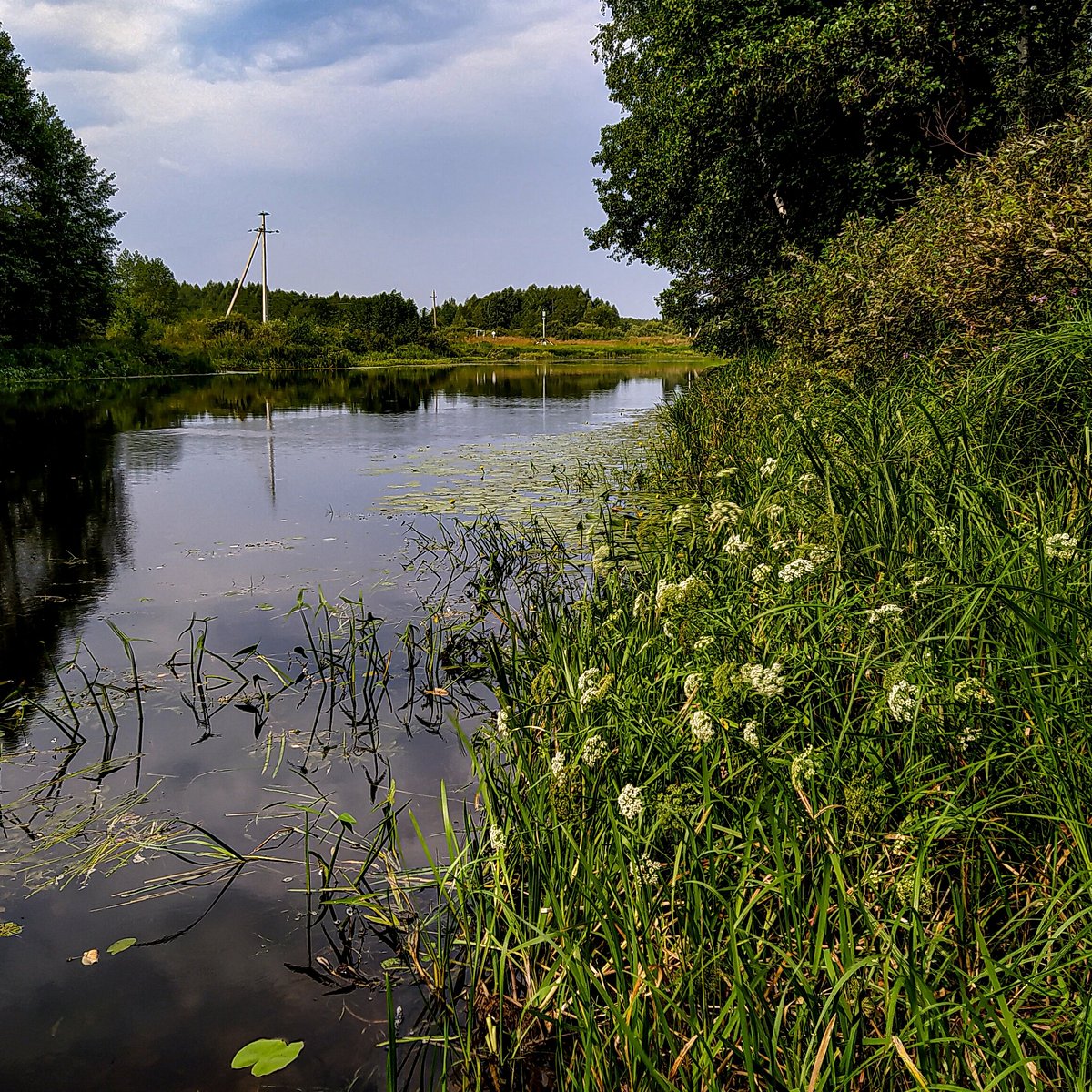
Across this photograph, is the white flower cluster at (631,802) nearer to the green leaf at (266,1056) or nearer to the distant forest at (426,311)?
the green leaf at (266,1056)

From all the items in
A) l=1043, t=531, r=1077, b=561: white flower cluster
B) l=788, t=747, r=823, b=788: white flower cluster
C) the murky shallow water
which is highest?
l=1043, t=531, r=1077, b=561: white flower cluster

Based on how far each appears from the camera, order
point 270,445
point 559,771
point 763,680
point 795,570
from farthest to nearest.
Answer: point 270,445 < point 795,570 < point 559,771 < point 763,680

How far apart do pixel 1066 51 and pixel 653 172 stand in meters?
9.22

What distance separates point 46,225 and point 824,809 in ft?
127

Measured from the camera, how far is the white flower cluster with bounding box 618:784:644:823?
6.83 ft

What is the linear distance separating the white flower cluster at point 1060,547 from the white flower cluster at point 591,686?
52.3 inches

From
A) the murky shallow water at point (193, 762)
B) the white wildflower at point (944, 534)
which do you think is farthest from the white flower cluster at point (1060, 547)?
the murky shallow water at point (193, 762)

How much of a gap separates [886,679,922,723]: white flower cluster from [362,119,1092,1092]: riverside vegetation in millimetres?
21

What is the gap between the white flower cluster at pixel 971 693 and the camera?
83.4 inches

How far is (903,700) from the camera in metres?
2.11

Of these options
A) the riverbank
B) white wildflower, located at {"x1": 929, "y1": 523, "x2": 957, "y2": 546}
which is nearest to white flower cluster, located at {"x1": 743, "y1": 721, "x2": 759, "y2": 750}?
white wildflower, located at {"x1": 929, "y1": 523, "x2": 957, "y2": 546}

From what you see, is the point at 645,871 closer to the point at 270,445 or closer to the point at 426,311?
the point at 270,445

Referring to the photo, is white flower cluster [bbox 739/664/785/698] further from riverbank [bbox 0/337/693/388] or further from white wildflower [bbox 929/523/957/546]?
riverbank [bbox 0/337/693/388]

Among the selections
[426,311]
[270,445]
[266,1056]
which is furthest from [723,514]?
[426,311]
